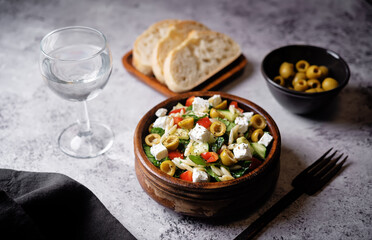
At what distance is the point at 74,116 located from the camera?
6.34ft

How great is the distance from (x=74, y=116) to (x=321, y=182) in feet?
3.87

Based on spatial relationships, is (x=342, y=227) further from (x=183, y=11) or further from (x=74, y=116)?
(x=183, y=11)

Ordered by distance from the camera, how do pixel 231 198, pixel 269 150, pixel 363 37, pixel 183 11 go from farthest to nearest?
pixel 183 11, pixel 363 37, pixel 269 150, pixel 231 198

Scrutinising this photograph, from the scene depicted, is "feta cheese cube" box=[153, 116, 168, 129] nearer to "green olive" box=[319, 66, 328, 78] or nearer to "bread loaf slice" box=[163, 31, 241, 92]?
"bread loaf slice" box=[163, 31, 241, 92]

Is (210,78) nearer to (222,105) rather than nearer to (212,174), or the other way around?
(222,105)

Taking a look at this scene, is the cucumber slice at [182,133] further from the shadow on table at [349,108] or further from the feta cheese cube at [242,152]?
the shadow on table at [349,108]

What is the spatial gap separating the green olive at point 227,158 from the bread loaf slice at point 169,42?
773 mm

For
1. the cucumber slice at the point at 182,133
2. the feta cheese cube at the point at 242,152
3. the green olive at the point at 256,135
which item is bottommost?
the cucumber slice at the point at 182,133

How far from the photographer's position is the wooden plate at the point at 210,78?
6.66 ft

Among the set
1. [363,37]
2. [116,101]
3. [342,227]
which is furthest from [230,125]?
[363,37]

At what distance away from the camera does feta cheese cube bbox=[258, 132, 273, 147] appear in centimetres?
146

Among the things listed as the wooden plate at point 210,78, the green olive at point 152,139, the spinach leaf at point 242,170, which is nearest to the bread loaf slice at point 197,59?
the wooden plate at point 210,78

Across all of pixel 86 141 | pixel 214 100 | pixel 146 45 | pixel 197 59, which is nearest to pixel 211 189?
pixel 214 100

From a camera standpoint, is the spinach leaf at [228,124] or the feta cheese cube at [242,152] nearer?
the feta cheese cube at [242,152]
